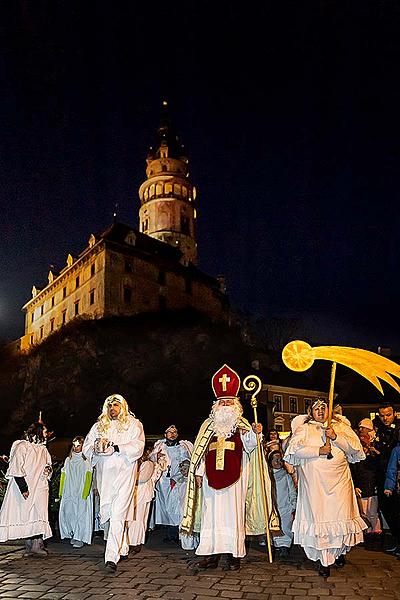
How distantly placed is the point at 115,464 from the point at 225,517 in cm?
156

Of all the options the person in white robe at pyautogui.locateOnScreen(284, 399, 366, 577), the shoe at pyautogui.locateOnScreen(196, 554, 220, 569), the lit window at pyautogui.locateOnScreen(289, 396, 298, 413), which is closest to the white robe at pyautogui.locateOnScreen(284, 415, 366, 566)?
the person in white robe at pyautogui.locateOnScreen(284, 399, 366, 577)

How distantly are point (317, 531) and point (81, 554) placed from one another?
11.8 feet

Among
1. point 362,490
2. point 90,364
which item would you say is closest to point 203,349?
point 90,364

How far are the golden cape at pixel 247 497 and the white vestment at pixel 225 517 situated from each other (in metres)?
0.17

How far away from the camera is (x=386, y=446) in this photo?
33.5ft

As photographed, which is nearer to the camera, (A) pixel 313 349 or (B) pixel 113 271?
(A) pixel 313 349

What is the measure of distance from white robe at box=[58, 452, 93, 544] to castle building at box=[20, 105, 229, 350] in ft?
158

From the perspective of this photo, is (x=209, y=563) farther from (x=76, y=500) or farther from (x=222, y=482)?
(x=76, y=500)

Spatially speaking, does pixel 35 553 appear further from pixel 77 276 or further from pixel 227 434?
pixel 77 276

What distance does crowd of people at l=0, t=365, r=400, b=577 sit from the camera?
24.9 ft

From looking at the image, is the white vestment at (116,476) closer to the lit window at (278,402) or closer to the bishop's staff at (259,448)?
the bishop's staff at (259,448)

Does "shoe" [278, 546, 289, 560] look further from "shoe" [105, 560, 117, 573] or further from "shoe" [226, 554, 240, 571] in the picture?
"shoe" [105, 560, 117, 573]

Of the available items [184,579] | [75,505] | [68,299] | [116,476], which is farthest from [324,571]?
[68,299]

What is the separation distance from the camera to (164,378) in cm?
5259
